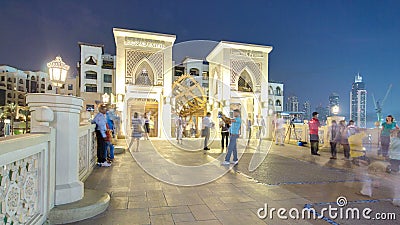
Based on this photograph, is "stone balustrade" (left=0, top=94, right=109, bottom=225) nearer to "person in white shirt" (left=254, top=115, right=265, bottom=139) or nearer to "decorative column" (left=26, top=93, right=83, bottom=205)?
"decorative column" (left=26, top=93, right=83, bottom=205)

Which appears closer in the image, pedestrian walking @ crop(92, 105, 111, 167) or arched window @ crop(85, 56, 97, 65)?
pedestrian walking @ crop(92, 105, 111, 167)

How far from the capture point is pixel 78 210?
2.88m

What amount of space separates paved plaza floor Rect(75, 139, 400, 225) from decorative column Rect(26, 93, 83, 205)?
436 millimetres

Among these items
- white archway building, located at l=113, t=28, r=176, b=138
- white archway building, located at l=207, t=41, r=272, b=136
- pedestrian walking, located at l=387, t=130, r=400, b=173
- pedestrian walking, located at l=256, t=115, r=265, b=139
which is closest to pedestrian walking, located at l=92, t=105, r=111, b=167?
pedestrian walking, located at l=387, t=130, r=400, b=173

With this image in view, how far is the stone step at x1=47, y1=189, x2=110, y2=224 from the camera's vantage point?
2.78 m

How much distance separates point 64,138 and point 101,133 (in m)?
3.18

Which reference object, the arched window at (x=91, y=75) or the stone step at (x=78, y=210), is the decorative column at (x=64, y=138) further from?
the arched window at (x=91, y=75)

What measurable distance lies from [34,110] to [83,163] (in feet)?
7.66

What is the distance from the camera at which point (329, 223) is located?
297cm

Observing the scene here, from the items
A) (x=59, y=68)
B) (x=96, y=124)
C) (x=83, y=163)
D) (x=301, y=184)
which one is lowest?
(x=301, y=184)

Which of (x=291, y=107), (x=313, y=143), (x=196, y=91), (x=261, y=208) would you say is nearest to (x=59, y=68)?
(x=261, y=208)

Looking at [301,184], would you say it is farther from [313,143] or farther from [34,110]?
[313,143]

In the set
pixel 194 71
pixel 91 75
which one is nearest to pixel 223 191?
pixel 91 75

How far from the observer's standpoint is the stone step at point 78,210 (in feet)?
9.13
